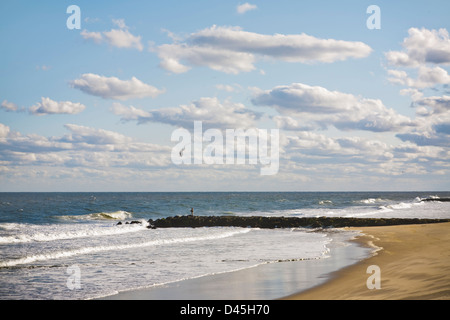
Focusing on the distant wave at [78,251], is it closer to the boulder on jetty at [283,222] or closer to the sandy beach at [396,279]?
the sandy beach at [396,279]

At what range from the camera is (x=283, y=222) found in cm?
4188

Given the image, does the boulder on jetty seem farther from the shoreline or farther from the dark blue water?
the shoreline

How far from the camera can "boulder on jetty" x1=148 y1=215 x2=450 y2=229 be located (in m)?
39.3

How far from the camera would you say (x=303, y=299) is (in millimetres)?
11758

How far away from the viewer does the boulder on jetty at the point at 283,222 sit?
129 feet

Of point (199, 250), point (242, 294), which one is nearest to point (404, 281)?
point (242, 294)
